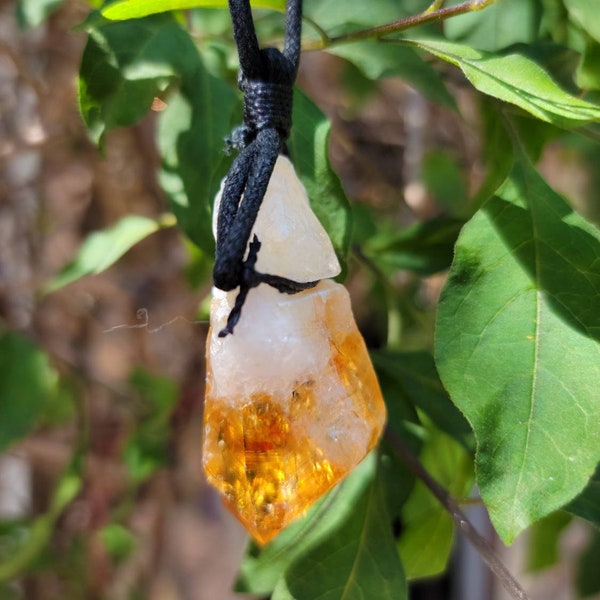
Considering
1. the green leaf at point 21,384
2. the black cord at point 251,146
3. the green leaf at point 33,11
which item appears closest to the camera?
the black cord at point 251,146

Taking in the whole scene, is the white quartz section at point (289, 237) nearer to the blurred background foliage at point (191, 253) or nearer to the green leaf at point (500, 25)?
the blurred background foliage at point (191, 253)

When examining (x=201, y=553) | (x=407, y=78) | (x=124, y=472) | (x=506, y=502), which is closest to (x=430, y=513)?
(x=506, y=502)

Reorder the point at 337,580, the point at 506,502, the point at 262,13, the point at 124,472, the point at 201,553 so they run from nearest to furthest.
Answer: the point at 506,502, the point at 337,580, the point at 262,13, the point at 124,472, the point at 201,553

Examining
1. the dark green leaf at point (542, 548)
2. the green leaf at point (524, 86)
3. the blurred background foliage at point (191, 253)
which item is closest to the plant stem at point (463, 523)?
the blurred background foliage at point (191, 253)

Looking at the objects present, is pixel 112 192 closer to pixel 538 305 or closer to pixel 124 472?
pixel 124 472

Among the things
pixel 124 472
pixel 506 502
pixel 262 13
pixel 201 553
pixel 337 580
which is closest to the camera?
pixel 506 502

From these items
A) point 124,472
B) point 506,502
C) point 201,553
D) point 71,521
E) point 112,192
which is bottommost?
point 201,553
